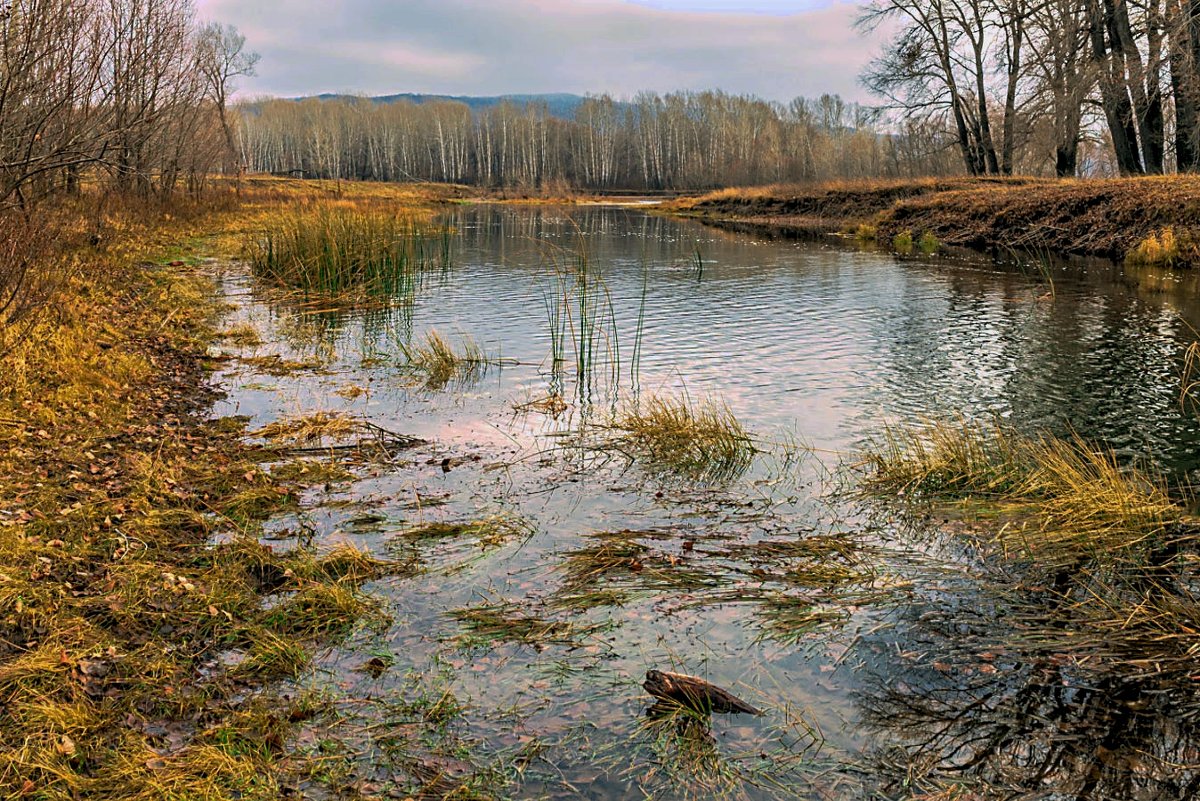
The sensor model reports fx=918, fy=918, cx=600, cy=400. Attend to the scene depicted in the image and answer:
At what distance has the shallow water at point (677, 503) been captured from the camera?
11.1 feet

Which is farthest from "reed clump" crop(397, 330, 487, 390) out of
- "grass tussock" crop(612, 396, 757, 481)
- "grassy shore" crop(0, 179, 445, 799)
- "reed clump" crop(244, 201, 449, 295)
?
"reed clump" crop(244, 201, 449, 295)

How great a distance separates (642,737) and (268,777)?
4.26 ft

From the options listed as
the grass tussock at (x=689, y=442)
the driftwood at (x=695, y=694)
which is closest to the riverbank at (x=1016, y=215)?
the grass tussock at (x=689, y=442)

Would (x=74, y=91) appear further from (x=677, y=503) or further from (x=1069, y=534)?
(x=1069, y=534)

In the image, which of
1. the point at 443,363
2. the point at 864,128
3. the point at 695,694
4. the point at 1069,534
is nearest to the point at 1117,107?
the point at 443,363

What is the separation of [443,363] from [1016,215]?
18.2 metres

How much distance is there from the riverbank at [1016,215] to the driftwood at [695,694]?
13.3 meters

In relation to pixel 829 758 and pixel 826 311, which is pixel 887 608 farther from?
pixel 826 311

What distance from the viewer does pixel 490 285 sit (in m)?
17.1

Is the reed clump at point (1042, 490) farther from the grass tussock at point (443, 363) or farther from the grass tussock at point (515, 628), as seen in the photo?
the grass tussock at point (443, 363)

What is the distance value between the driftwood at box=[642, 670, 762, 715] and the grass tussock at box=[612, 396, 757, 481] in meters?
2.86

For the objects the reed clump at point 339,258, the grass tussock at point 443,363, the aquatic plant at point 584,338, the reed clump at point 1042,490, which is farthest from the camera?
the reed clump at point 339,258

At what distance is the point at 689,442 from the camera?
6922 millimetres

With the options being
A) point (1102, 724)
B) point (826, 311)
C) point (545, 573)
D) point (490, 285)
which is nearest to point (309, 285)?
point (490, 285)
